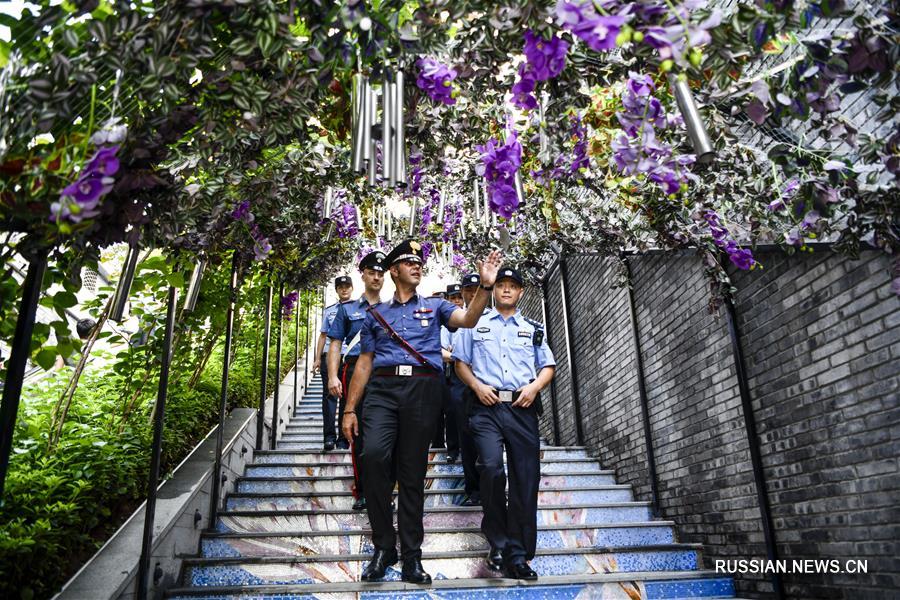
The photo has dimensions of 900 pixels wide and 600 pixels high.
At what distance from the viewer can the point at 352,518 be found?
186 inches

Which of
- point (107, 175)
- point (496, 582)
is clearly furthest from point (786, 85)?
point (496, 582)

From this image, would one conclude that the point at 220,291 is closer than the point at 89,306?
No

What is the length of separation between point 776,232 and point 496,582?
7.76 ft

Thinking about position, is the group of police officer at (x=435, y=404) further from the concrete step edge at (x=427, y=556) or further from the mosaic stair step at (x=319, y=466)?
the mosaic stair step at (x=319, y=466)

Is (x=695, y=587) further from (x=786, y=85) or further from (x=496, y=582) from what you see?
(x=786, y=85)

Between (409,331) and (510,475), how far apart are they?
105 centimetres

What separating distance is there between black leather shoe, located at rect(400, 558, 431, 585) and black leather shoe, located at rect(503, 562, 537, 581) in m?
0.49

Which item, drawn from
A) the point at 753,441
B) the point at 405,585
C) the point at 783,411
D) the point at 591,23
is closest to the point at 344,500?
the point at 405,585

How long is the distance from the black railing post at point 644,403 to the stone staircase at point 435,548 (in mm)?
112

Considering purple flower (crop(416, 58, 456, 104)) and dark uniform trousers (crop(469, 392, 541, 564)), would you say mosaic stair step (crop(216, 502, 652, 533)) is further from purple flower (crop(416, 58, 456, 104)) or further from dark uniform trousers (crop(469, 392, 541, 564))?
purple flower (crop(416, 58, 456, 104))

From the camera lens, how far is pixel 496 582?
3.61m

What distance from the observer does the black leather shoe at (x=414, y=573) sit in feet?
11.6

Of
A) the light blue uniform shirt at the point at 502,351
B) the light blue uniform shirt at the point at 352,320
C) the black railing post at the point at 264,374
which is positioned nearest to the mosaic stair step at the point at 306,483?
the black railing post at the point at 264,374

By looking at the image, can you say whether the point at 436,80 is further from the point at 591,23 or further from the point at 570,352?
the point at 570,352
